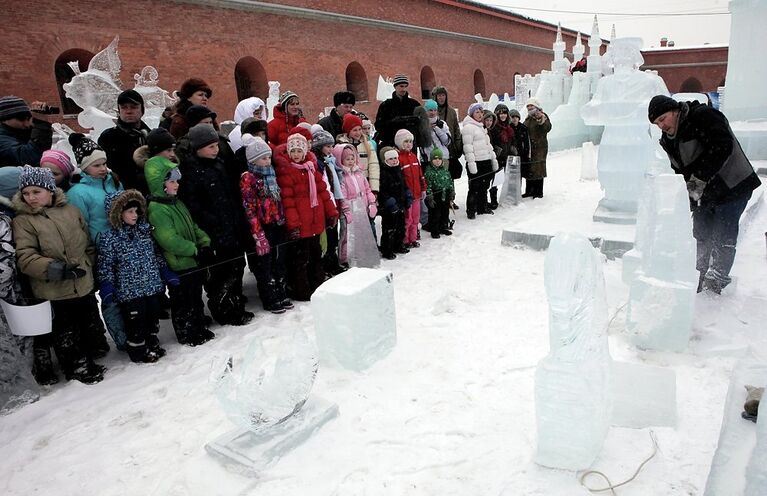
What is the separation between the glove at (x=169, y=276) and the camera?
3.65 metres

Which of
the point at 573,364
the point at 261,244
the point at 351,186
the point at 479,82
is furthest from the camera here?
the point at 479,82

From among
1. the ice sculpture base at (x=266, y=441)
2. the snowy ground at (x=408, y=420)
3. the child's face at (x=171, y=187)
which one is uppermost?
the child's face at (x=171, y=187)

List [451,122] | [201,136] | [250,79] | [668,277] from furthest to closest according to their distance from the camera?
[250,79] → [451,122] → [201,136] → [668,277]

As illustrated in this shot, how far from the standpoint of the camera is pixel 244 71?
16.0 metres

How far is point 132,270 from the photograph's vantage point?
3418 millimetres

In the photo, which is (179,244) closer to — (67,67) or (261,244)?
(261,244)

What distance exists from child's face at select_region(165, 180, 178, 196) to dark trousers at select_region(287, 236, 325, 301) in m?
1.13

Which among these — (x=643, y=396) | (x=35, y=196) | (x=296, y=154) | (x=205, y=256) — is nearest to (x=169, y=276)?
(x=205, y=256)

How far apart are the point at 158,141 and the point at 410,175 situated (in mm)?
2988

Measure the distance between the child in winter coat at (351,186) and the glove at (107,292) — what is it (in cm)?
230

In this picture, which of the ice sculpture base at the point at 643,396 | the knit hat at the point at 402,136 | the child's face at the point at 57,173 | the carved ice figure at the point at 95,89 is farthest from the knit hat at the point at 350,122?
the carved ice figure at the point at 95,89

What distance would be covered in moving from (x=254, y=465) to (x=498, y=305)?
2481 mm

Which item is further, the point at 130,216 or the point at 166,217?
the point at 166,217

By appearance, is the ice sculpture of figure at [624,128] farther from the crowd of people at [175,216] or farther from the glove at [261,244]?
the glove at [261,244]
